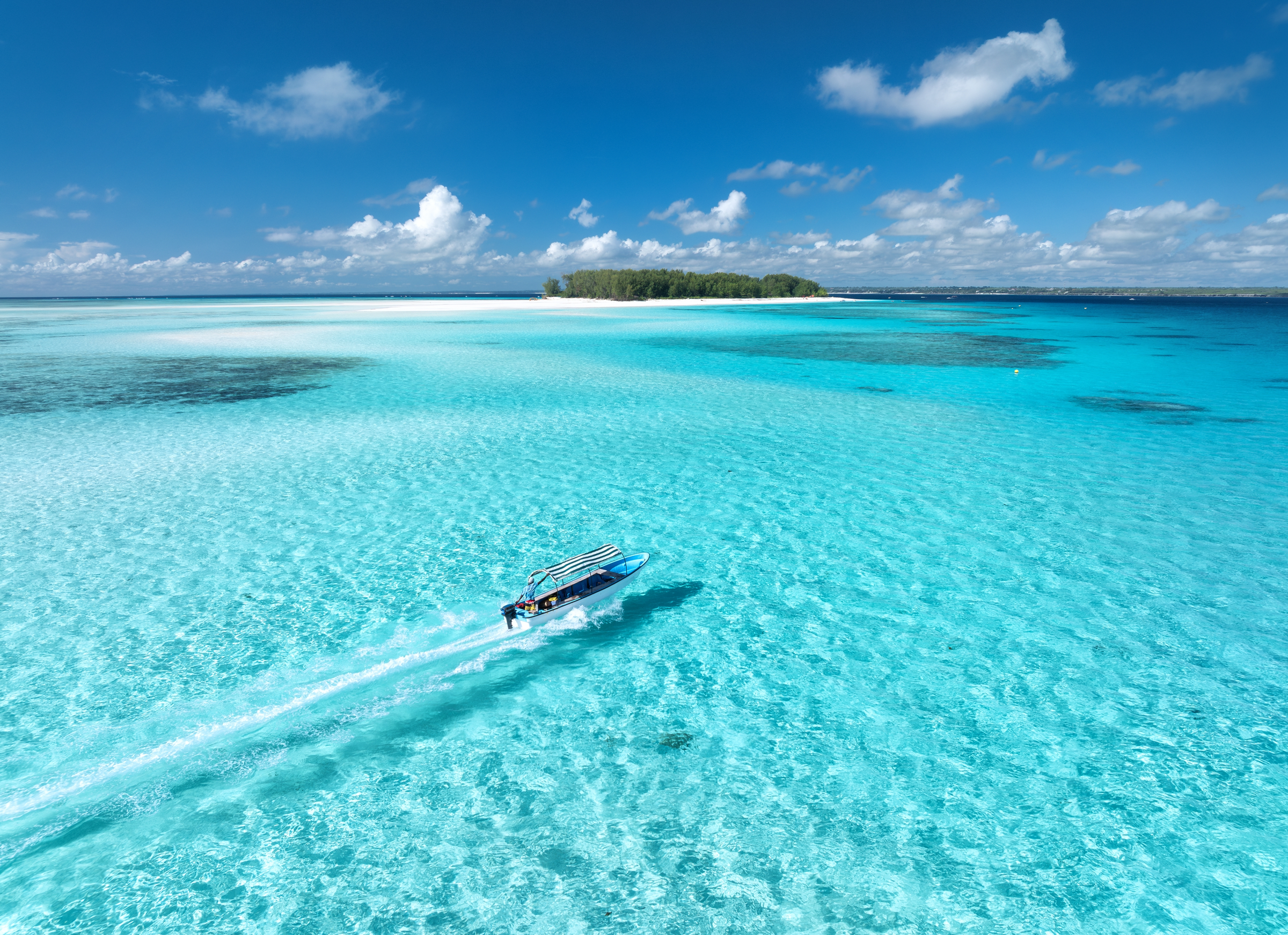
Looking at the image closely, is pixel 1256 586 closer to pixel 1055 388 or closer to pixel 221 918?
pixel 221 918

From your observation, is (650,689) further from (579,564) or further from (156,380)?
(156,380)

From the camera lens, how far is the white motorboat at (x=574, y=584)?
11.8 m

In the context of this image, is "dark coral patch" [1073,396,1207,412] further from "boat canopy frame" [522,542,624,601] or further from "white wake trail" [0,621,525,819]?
"white wake trail" [0,621,525,819]

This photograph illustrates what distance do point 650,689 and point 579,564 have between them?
2.87 metres

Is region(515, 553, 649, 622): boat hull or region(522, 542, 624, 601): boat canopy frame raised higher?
region(522, 542, 624, 601): boat canopy frame

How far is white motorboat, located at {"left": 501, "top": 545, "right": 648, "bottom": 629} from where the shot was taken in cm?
→ 1175

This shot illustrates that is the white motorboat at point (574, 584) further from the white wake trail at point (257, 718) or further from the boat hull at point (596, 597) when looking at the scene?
the white wake trail at point (257, 718)

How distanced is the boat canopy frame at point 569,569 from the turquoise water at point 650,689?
86 cm

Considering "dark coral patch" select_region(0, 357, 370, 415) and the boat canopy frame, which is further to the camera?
"dark coral patch" select_region(0, 357, 370, 415)

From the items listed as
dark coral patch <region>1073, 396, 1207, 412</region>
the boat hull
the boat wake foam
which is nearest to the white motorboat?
the boat hull

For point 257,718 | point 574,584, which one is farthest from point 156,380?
point 574,584

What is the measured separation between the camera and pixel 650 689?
10359 millimetres

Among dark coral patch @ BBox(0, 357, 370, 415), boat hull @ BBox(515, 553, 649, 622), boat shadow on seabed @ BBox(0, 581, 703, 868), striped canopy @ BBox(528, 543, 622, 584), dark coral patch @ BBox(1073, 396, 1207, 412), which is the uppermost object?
dark coral patch @ BBox(0, 357, 370, 415)

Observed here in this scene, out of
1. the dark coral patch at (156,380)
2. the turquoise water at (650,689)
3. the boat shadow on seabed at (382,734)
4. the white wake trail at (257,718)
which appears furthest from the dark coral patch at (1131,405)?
the dark coral patch at (156,380)
